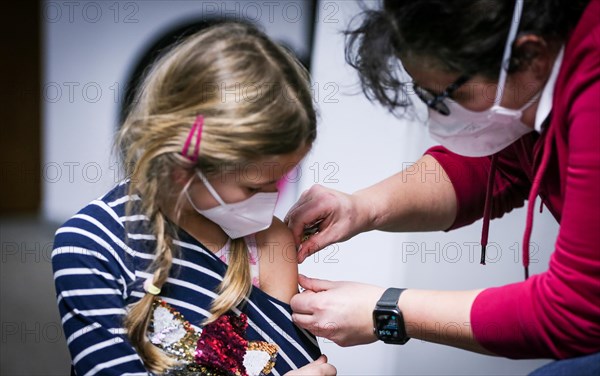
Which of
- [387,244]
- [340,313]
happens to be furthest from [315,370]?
[387,244]

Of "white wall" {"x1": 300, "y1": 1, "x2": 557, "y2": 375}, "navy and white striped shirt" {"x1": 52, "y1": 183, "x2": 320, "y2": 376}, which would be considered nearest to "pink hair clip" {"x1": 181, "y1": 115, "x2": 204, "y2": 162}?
"navy and white striped shirt" {"x1": 52, "y1": 183, "x2": 320, "y2": 376}

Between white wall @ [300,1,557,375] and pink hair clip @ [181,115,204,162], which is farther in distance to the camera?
white wall @ [300,1,557,375]

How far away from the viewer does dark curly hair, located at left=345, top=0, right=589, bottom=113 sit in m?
1.11

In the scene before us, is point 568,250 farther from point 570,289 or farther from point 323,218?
point 323,218

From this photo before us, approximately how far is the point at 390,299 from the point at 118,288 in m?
0.47

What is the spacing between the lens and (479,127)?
1.27 m

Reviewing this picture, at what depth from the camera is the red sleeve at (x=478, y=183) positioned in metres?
1.60

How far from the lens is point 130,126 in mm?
1273

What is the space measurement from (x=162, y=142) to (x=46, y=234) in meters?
2.54

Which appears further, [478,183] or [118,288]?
[478,183]

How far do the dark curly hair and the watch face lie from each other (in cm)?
42

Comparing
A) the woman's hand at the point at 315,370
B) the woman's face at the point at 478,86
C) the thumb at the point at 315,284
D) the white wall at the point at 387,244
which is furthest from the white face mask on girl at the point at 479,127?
the white wall at the point at 387,244

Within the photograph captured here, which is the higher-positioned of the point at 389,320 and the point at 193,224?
the point at 193,224

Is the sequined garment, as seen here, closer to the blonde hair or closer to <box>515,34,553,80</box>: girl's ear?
the blonde hair
